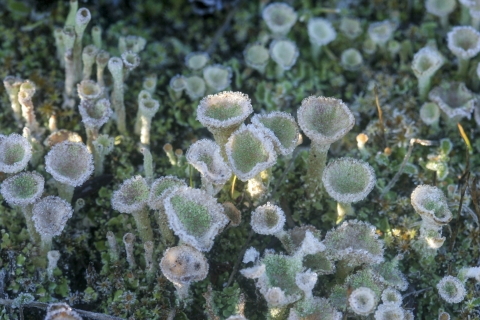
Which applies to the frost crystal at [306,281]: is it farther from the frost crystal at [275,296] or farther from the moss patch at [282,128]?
the moss patch at [282,128]

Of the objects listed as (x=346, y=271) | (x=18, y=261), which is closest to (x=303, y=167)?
(x=346, y=271)

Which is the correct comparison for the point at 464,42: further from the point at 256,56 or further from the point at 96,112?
the point at 96,112

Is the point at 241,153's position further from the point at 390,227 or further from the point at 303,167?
the point at 390,227

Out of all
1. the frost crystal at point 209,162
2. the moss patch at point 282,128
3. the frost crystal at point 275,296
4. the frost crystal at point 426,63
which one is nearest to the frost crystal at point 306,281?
the frost crystal at point 275,296

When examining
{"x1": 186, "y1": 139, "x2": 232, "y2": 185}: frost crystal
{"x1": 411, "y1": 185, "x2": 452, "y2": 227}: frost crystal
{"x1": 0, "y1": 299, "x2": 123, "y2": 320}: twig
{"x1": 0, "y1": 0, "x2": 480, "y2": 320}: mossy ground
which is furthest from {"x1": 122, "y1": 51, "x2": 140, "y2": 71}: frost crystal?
{"x1": 411, "y1": 185, "x2": 452, "y2": 227}: frost crystal

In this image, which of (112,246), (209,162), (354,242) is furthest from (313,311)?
(112,246)

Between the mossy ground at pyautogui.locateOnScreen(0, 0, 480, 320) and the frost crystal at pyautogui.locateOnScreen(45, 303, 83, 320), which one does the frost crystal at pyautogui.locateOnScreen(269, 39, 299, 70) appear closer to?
the mossy ground at pyautogui.locateOnScreen(0, 0, 480, 320)
